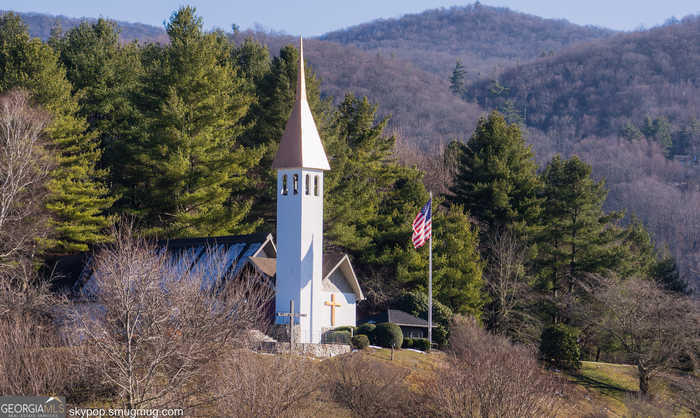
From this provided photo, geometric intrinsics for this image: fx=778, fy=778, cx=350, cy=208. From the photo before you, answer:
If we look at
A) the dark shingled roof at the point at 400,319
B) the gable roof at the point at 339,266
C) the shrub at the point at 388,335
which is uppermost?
the gable roof at the point at 339,266

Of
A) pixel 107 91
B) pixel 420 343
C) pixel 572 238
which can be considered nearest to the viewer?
pixel 420 343

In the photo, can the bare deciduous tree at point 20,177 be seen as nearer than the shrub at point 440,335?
Yes

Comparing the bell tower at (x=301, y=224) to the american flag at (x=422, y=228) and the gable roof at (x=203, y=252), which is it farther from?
the american flag at (x=422, y=228)

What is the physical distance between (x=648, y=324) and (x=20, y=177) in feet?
98.7

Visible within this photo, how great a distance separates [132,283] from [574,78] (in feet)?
448

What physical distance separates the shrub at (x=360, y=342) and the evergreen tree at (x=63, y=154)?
14090 mm

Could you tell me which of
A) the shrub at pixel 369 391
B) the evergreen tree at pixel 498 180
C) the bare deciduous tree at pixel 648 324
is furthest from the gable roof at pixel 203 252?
the evergreen tree at pixel 498 180

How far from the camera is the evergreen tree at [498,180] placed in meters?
49.6

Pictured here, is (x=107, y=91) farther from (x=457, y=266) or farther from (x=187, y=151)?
(x=457, y=266)

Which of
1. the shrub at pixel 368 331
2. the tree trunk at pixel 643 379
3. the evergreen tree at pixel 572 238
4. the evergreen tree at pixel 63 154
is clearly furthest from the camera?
the evergreen tree at pixel 572 238

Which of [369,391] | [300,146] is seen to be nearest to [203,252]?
[300,146]

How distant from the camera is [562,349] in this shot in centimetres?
3834

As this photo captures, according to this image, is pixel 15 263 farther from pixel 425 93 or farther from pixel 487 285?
pixel 425 93

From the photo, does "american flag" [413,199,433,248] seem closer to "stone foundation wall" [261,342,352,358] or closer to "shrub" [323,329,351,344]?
"shrub" [323,329,351,344]
